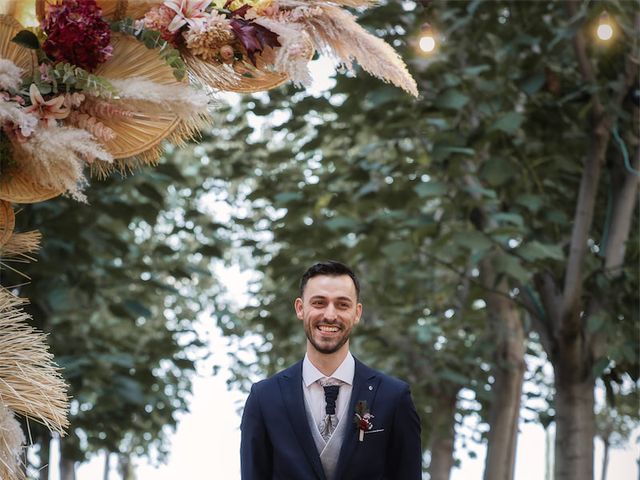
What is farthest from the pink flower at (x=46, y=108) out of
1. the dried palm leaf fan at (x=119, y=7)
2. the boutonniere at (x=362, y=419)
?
the boutonniere at (x=362, y=419)

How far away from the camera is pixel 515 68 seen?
29.0 feet

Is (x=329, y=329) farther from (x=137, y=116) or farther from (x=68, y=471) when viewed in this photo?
(x=68, y=471)

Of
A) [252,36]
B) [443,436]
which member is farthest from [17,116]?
[443,436]

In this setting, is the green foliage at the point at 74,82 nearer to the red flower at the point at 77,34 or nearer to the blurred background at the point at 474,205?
the red flower at the point at 77,34

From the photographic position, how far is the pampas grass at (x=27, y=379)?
126 inches

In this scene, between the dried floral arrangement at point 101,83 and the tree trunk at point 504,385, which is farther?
the tree trunk at point 504,385

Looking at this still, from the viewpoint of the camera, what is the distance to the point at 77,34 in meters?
3.28

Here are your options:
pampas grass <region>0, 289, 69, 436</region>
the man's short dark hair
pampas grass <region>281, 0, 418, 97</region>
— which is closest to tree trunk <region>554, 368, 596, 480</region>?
pampas grass <region>281, 0, 418, 97</region>

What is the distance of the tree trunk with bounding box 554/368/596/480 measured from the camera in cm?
830

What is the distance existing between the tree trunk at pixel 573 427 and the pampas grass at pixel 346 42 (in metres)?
5.25

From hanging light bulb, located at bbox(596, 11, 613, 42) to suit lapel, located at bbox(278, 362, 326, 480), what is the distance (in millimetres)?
4926

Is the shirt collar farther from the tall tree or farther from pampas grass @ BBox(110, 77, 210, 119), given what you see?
the tall tree

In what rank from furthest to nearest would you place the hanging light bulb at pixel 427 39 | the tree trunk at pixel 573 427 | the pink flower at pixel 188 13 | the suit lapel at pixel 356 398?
the tree trunk at pixel 573 427 → the hanging light bulb at pixel 427 39 → the pink flower at pixel 188 13 → the suit lapel at pixel 356 398

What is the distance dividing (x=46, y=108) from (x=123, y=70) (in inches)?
10.9
